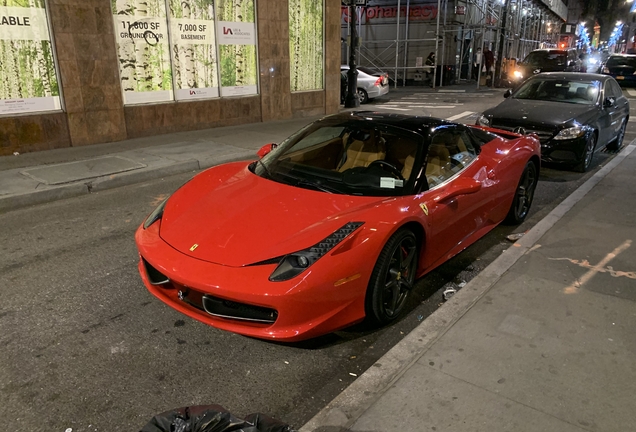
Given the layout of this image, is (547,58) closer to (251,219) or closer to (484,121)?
(484,121)

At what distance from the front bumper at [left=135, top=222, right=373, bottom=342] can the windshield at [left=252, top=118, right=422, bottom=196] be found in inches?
34.6

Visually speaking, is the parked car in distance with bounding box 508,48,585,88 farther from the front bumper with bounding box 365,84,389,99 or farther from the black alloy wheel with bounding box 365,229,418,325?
the black alloy wheel with bounding box 365,229,418,325

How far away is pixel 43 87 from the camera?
9.03 meters

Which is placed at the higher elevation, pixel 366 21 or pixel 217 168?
pixel 366 21

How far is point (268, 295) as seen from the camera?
2.84m

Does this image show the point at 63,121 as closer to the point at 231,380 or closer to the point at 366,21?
the point at 231,380

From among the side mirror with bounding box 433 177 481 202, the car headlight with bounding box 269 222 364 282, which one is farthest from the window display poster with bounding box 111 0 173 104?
the car headlight with bounding box 269 222 364 282

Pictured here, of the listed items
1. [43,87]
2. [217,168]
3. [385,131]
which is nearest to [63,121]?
[43,87]

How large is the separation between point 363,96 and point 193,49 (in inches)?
339

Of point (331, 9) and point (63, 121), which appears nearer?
point (63, 121)

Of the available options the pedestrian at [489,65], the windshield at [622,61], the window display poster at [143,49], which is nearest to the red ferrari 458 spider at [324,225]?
the window display poster at [143,49]

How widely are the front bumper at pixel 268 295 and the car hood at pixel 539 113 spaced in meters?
6.02

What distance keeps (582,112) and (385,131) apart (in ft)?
18.1

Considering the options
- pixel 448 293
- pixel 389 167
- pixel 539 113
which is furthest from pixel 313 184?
pixel 539 113
